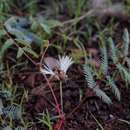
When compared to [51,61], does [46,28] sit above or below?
above

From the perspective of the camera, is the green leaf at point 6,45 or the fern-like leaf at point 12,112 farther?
the green leaf at point 6,45

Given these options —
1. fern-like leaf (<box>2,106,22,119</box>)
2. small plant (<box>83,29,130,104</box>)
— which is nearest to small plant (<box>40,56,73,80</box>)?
small plant (<box>83,29,130,104</box>)

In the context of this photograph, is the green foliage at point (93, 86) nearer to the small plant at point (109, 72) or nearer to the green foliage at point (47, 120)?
the small plant at point (109, 72)

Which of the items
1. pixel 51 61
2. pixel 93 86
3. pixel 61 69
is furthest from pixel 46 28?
pixel 93 86

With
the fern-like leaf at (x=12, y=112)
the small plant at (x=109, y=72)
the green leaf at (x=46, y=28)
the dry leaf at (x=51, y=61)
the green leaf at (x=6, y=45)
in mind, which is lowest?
the fern-like leaf at (x=12, y=112)

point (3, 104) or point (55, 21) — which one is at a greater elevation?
point (55, 21)

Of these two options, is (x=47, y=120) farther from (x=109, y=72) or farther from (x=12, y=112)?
(x=109, y=72)

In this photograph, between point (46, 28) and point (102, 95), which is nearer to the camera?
point (102, 95)

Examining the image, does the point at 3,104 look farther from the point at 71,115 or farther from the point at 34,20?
the point at 34,20

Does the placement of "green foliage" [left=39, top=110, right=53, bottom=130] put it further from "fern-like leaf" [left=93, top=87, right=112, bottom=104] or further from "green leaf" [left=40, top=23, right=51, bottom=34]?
"green leaf" [left=40, top=23, right=51, bottom=34]

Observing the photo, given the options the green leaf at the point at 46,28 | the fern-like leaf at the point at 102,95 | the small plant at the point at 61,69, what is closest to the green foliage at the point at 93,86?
the fern-like leaf at the point at 102,95

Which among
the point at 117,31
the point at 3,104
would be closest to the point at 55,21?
the point at 117,31
